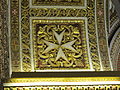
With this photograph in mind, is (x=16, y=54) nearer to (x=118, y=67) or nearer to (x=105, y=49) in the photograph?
(x=105, y=49)

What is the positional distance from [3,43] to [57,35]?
72 centimetres

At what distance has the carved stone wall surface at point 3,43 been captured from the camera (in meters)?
4.84

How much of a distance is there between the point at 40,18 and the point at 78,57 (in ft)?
2.29

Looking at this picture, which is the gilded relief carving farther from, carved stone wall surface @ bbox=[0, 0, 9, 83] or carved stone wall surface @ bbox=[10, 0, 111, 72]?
carved stone wall surface @ bbox=[0, 0, 9, 83]

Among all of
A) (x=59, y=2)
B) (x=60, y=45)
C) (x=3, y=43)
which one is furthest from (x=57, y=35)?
(x=3, y=43)

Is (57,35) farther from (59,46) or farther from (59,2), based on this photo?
(59,2)

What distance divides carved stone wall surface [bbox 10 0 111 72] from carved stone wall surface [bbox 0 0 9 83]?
0.39ft

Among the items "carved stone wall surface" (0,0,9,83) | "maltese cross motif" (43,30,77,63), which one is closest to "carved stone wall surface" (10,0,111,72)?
"maltese cross motif" (43,30,77,63)

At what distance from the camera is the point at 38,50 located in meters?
5.22

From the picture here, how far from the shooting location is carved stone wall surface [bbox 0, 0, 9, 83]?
484cm

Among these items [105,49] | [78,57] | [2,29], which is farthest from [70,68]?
[2,29]

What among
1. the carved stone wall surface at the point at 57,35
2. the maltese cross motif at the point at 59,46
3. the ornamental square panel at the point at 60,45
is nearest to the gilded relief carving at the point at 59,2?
the carved stone wall surface at the point at 57,35

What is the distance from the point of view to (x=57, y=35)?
17.4 ft

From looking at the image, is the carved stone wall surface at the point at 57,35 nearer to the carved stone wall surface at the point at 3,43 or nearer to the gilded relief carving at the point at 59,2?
the gilded relief carving at the point at 59,2
